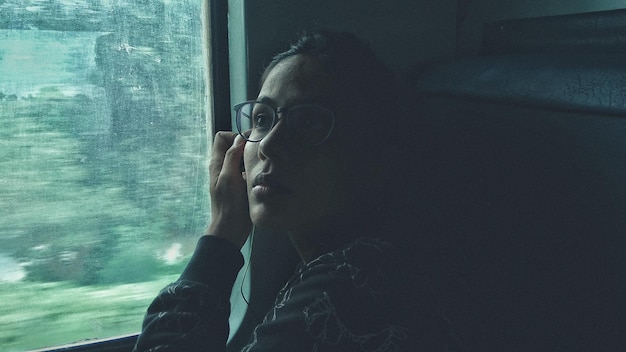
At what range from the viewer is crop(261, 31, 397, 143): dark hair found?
3.38 ft

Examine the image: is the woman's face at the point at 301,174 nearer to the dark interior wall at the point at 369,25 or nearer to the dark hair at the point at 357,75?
the dark hair at the point at 357,75

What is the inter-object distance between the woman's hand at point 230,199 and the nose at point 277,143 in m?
0.25

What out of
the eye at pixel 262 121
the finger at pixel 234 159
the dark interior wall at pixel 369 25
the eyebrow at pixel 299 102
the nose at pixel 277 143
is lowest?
the finger at pixel 234 159

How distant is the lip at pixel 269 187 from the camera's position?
1001 millimetres

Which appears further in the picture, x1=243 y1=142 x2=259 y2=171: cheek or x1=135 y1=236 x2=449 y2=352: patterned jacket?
x1=243 y1=142 x2=259 y2=171: cheek

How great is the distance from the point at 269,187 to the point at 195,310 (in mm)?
259

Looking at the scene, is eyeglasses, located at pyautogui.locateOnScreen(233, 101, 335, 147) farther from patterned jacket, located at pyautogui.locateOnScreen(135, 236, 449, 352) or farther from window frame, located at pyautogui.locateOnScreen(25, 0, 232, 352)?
window frame, located at pyautogui.locateOnScreen(25, 0, 232, 352)

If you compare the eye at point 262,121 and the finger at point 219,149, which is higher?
the eye at point 262,121

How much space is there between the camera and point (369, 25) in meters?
1.44

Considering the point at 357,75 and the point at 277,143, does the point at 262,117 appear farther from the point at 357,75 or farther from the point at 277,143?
the point at 357,75

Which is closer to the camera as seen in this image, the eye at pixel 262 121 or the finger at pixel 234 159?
the eye at pixel 262 121

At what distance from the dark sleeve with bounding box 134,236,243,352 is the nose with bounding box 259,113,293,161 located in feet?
0.82

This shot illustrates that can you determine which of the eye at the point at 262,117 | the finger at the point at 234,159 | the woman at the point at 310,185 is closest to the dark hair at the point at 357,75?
the woman at the point at 310,185

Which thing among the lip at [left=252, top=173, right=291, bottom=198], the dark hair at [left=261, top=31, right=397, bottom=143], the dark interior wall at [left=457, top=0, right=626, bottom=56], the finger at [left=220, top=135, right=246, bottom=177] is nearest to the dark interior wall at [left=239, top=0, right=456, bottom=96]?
the dark interior wall at [left=457, top=0, right=626, bottom=56]
